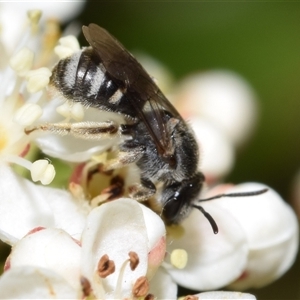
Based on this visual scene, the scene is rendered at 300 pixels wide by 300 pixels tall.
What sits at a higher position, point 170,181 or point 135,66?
point 135,66

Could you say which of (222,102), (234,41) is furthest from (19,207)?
(234,41)

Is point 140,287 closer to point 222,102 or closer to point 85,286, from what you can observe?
point 85,286

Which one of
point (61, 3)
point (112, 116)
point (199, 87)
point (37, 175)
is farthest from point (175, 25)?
point (37, 175)

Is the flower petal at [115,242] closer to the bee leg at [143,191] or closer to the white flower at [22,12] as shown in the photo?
the bee leg at [143,191]

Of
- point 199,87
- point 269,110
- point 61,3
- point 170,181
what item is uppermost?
point 61,3

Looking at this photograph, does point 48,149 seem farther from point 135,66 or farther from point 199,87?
point 199,87

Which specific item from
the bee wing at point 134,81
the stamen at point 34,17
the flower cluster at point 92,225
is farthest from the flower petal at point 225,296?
the stamen at point 34,17

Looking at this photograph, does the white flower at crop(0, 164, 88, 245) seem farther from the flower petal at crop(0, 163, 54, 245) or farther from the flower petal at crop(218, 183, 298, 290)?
the flower petal at crop(218, 183, 298, 290)
